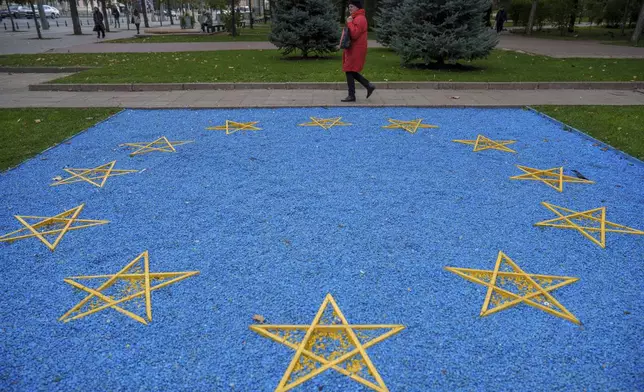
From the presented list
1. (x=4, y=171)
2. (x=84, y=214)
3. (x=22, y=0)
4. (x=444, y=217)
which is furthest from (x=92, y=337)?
(x=22, y=0)

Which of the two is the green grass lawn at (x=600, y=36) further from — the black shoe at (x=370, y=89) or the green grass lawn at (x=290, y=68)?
the black shoe at (x=370, y=89)

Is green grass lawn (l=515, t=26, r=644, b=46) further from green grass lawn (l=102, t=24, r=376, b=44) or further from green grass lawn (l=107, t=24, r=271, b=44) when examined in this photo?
green grass lawn (l=107, t=24, r=271, b=44)

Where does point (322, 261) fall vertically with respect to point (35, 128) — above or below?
below

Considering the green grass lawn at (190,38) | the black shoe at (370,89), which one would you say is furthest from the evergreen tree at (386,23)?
the black shoe at (370,89)

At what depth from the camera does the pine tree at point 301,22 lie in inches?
648

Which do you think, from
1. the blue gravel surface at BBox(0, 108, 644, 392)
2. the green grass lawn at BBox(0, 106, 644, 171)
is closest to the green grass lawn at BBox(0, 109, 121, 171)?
the green grass lawn at BBox(0, 106, 644, 171)

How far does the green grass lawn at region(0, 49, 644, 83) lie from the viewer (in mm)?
12945

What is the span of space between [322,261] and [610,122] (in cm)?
748

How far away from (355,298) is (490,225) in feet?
6.54

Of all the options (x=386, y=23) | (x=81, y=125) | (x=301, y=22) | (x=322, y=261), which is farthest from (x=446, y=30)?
(x=322, y=261)

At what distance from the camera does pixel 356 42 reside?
9492 millimetres

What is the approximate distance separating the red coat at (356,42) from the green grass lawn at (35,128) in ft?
17.1

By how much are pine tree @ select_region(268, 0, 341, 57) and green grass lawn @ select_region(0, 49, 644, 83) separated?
822mm

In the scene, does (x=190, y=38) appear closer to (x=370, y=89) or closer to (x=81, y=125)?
(x=370, y=89)
